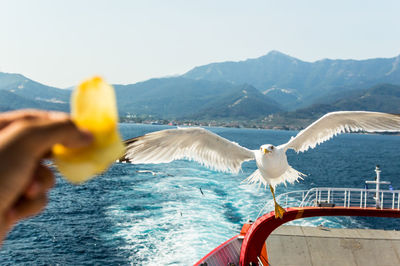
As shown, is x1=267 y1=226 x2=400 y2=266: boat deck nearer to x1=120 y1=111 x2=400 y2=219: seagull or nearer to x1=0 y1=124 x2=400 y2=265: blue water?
x1=120 y1=111 x2=400 y2=219: seagull

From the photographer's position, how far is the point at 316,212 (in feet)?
34.7

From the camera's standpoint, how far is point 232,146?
7.26m

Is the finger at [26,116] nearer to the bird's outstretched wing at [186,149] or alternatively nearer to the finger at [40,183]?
the finger at [40,183]

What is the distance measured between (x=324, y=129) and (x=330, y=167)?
49.0 meters

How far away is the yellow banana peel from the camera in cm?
84

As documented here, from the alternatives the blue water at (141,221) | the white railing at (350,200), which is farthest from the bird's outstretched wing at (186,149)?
the blue water at (141,221)

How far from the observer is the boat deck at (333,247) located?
10359 millimetres

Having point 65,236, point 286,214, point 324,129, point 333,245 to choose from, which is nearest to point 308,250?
point 333,245

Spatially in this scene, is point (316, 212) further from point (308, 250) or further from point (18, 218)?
point (18, 218)

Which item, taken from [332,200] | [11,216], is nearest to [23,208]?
[11,216]

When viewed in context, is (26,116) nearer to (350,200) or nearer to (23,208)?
(23,208)

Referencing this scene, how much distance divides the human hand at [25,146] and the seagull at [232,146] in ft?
14.1

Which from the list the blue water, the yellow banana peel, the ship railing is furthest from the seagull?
the blue water

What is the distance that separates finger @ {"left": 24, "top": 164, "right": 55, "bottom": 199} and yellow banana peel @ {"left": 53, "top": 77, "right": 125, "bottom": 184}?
0.10 m
